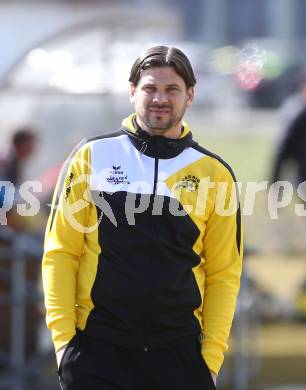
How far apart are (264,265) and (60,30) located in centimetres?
394

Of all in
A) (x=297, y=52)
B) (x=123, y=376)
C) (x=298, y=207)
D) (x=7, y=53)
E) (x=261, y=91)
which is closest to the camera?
(x=123, y=376)

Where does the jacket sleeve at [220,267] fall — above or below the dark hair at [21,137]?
below

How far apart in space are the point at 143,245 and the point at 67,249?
0.88 feet

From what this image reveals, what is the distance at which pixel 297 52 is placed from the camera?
44500 mm

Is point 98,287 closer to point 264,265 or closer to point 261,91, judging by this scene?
point 264,265

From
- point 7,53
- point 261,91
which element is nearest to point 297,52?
point 261,91

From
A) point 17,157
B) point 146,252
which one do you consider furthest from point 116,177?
point 17,157

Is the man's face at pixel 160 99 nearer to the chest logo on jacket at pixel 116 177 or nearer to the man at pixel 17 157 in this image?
the chest logo on jacket at pixel 116 177

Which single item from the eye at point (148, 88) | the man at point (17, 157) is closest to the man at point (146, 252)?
the eye at point (148, 88)

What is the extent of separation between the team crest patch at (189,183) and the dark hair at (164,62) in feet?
1.00

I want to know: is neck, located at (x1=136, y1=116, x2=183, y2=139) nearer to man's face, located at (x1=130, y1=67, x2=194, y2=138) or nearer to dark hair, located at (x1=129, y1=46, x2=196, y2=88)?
man's face, located at (x1=130, y1=67, x2=194, y2=138)

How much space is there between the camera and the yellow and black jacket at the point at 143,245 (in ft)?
12.7

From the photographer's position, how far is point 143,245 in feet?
12.6

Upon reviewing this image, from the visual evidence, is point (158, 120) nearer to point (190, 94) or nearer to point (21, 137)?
point (190, 94)
